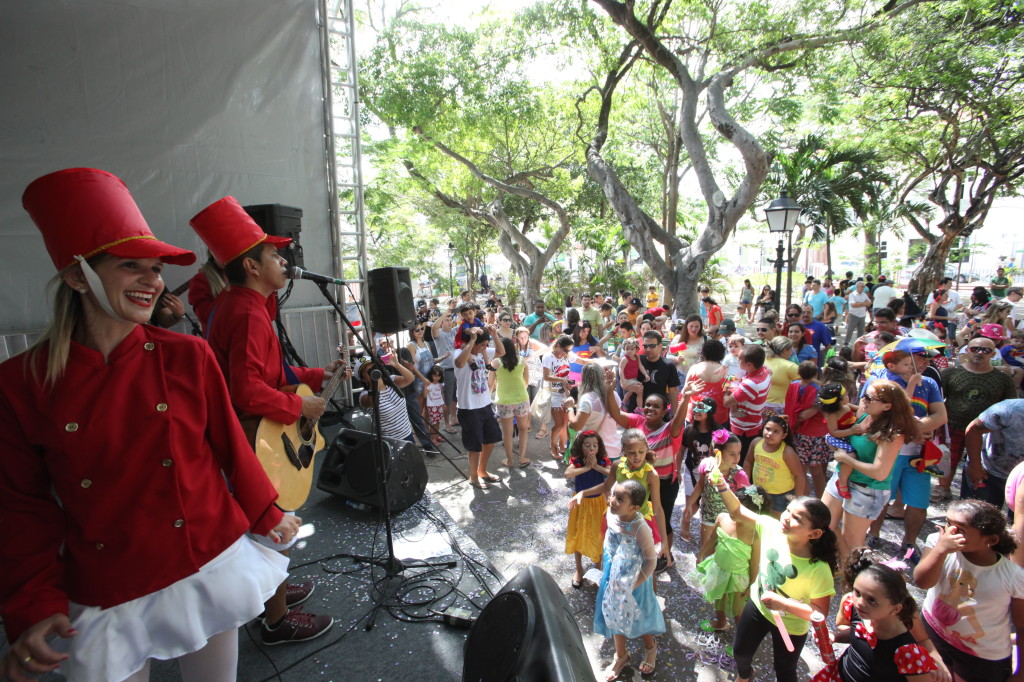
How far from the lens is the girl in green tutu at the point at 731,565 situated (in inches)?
126

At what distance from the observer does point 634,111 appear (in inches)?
835

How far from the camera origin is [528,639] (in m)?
1.67

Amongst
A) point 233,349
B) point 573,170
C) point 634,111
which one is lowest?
point 233,349

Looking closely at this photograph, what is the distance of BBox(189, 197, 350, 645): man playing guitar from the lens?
2543mm

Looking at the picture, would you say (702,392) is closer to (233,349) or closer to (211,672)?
(233,349)

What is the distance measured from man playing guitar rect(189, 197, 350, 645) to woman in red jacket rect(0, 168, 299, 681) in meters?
0.85

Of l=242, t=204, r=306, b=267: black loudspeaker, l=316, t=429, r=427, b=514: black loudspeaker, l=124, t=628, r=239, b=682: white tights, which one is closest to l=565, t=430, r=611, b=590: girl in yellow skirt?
l=316, t=429, r=427, b=514: black loudspeaker

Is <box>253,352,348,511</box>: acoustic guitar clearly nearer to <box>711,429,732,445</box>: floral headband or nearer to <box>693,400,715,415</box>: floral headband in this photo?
<box>711,429,732,445</box>: floral headband

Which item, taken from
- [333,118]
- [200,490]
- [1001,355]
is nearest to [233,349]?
[200,490]

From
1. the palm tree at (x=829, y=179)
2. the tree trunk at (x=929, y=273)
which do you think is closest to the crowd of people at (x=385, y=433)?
the palm tree at (x=829, y=179)

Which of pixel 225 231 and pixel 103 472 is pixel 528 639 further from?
pixel 225 231

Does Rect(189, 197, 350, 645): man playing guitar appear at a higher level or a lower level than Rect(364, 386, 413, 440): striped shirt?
higher

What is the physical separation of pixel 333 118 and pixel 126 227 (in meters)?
5.09

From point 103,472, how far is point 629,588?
8.65 feet
